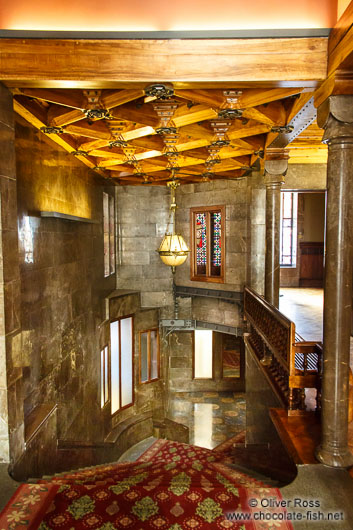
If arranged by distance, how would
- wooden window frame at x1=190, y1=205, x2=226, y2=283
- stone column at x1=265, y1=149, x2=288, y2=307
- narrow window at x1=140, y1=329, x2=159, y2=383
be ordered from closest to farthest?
stone column at x1=265, y1=149, x2=288, y2=307 < wooden window frame at x1=190, y1=205, x2=226, y2=283 < narrow window at x1=140, y1=329, x2=159, y2=383

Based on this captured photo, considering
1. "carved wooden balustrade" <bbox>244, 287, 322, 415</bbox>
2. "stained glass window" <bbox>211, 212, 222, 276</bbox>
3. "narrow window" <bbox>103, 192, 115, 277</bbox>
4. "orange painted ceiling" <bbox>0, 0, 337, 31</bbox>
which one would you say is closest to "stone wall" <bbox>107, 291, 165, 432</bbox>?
"narrow window" <bbox>103, 192, 115, 277</bbox>

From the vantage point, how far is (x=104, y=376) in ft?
28.3

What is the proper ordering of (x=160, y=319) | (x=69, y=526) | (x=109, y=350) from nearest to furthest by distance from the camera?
(x=69, y=526)
(x=109, y=350)
(x=160, y=319)

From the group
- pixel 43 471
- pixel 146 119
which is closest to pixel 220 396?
pixel 43 471

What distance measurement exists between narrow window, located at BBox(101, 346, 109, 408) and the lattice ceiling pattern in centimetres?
425

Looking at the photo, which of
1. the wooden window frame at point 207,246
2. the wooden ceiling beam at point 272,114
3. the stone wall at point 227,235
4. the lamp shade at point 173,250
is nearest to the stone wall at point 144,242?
the stone wall at point 227,235

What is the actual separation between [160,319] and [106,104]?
7320 mm

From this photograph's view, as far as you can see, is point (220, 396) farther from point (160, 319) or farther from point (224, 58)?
point (224, 58)

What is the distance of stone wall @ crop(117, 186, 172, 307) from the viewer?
33.2ft

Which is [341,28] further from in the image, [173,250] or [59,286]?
[173,250]

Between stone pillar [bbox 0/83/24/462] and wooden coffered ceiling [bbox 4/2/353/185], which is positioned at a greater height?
wooden coffered ceiling [bbox 4/2/353/185]

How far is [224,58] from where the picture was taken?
10.5 feet

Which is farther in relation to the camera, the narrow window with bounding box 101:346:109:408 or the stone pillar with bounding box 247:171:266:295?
the narrow window with bounding box 101:346:109:408

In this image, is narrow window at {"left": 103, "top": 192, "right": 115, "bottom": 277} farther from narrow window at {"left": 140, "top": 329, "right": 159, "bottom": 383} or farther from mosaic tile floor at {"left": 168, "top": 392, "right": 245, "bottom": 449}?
mosaic tile floor at {"left": 168, "top": 392, "right": 245, "bottom": 449}
